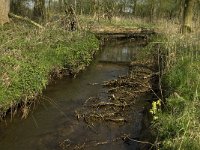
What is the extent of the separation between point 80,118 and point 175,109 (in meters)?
Answer: 2.96

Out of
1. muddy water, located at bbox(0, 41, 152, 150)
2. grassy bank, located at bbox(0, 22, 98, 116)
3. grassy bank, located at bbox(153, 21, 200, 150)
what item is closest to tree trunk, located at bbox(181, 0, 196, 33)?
grassy bank, located at bbox(0, 22, 98, 116)

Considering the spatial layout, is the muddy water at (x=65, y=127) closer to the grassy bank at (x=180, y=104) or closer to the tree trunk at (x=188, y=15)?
the grassy bank at (x=180, y=104)

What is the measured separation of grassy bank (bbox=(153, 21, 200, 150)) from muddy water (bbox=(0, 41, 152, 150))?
107 centimetres

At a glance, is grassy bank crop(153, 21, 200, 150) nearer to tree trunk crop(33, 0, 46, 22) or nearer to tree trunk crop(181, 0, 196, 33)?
tree trunk crop(181, 0, 196, 33)

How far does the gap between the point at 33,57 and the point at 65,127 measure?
9.81 ft

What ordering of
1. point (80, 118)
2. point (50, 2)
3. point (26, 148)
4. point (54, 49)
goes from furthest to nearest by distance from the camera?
point (50, 2) < point (54, 49) < point (80, 118) < point (26, 148)

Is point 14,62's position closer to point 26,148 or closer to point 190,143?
point 26,148

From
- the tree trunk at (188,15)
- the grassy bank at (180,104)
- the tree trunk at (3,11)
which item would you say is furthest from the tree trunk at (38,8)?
the grassy bank at (180,104)

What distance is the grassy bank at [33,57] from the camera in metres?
8.74

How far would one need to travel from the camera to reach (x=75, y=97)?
35.9 feet

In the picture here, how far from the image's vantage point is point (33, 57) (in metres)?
10.7

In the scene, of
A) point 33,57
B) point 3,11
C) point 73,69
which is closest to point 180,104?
point 33,57

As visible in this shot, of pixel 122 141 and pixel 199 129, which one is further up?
pixel 199 129

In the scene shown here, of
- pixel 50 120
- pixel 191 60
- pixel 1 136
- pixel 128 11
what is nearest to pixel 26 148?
pixel 1 136
